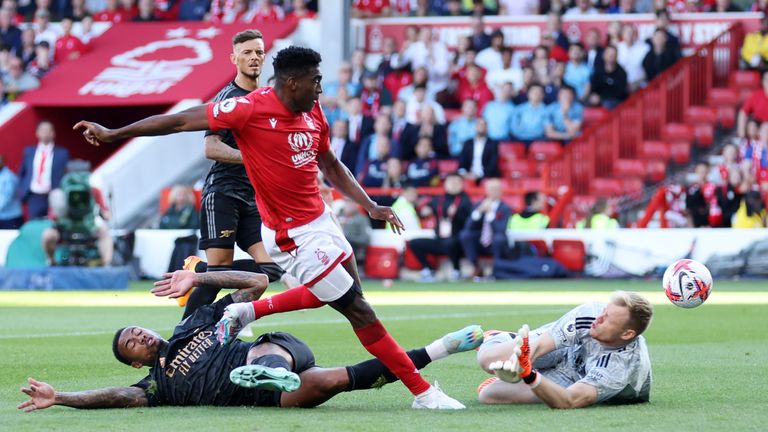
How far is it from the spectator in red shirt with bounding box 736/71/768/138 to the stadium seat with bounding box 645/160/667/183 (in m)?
1.42

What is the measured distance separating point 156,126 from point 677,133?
1864cm

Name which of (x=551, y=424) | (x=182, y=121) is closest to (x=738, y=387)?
(x=551, y=424)

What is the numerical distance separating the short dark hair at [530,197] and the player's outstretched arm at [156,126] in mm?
15624

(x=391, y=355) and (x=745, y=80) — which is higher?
(x=391, y=355)

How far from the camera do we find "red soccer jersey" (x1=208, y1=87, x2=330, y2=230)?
7.80 meters

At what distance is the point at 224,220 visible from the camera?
1036 centimetres

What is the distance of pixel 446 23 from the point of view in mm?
28906

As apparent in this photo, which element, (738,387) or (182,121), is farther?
(738,387)

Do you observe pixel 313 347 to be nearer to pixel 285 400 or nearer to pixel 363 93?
pixel 285 400

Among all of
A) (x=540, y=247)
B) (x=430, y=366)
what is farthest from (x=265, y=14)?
(x=430, y=366)

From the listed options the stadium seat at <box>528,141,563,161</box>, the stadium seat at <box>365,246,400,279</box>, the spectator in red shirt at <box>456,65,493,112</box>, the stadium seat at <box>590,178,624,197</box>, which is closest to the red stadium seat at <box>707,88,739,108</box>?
the stadium seat at <box>590,178,624,197</box>

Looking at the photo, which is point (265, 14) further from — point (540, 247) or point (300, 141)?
point (300, 141)

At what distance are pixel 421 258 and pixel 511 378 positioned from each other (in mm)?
15591

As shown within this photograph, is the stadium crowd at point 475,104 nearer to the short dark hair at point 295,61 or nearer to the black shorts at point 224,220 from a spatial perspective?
the black shorts at point 224,220
